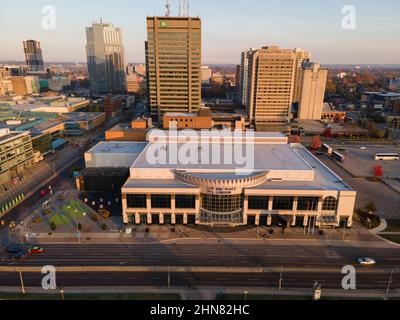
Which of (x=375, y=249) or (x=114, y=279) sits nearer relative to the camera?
(x=114, y=279)

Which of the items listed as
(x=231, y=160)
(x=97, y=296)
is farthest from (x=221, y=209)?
(x=97, y=296)

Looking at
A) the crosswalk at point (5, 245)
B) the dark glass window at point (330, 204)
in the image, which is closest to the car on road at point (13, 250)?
the crosswalk at point (5, 245)

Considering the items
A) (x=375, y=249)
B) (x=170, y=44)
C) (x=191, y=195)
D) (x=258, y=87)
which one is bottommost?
(x=375, y=249)

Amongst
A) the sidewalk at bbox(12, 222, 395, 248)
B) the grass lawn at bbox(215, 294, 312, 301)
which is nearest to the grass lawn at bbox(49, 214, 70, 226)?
the sidewalk at bbox(12, 222, 395, 248)

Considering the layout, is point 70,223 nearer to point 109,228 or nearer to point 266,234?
point 109,228

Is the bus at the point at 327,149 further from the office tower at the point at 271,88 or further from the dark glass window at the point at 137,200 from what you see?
the dark glass window at the point at 137,200

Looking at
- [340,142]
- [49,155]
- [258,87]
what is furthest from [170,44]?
[340,142]

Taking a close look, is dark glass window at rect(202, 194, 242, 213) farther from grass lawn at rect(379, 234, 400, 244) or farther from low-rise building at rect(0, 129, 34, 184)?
low-rise building at rect(0, 129, 34, 184)
